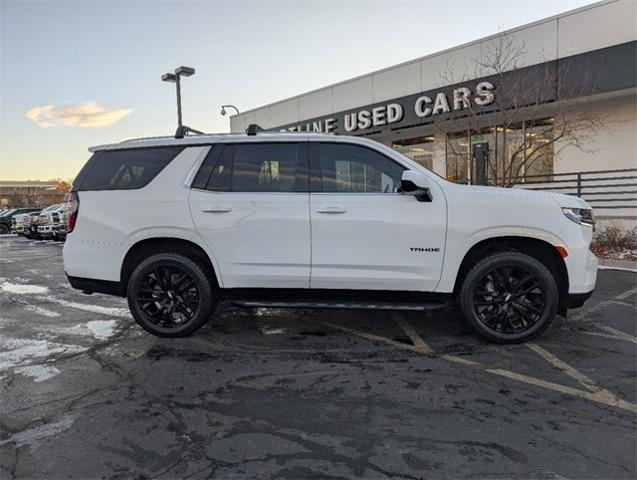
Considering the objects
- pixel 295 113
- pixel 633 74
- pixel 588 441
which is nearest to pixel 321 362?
pixel 588 441

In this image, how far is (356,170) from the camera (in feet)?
15.6

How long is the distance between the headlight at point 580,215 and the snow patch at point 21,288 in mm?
8026

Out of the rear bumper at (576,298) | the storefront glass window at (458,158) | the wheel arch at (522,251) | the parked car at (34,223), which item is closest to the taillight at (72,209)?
the wheel arch at (522,251)

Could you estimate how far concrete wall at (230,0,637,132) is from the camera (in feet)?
38.7

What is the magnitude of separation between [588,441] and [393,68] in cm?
1655

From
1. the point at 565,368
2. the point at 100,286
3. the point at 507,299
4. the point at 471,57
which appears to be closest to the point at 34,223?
the point at 471,57

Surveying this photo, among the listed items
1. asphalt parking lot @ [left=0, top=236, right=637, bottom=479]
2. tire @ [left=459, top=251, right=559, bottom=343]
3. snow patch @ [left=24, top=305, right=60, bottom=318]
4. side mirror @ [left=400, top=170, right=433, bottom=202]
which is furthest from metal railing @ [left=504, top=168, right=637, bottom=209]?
snow patch @ [left=24, top=305, right=60, bottom=318]

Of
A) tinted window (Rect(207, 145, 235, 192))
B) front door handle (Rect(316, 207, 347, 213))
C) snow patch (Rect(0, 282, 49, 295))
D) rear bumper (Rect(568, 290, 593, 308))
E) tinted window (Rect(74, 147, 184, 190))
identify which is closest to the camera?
rear bumper (Rect(568, 290, 593, 308))

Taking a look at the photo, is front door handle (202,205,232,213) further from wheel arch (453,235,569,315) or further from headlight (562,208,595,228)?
headlight (562,208,595,228)

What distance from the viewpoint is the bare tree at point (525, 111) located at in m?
12.4

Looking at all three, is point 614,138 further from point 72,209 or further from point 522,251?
point 72,209

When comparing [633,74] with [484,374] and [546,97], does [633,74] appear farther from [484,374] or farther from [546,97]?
[484,374]

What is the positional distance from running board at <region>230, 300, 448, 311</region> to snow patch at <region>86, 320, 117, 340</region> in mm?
1593

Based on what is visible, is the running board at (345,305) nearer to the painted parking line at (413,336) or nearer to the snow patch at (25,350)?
the painted parking line at (413,336)
